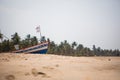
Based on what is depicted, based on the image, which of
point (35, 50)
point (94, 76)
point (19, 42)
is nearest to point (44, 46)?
point (35, 50)

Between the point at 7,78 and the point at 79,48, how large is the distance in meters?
96.3

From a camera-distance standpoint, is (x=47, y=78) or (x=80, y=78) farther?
(x=80, y=78)

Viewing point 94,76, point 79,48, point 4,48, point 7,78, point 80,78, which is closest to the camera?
point 7,78

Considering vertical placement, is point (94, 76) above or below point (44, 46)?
below

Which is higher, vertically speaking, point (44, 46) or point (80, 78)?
point (44, 46)

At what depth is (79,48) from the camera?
97938 millimetres

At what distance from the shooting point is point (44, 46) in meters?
22.0

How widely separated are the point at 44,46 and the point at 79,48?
78457 millimetres

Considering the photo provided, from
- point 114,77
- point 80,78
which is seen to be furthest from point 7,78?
point 114,77

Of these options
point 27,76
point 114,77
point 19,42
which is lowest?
point 114,77

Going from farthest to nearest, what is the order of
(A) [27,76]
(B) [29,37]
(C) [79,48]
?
(C) [79,48]
(B) [29,37]
(A) [27,76]

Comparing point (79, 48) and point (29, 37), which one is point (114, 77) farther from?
point (79, 48)

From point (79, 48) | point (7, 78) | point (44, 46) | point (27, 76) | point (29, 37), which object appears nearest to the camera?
point (7, 78)

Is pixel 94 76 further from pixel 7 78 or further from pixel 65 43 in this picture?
pixel 65 43
